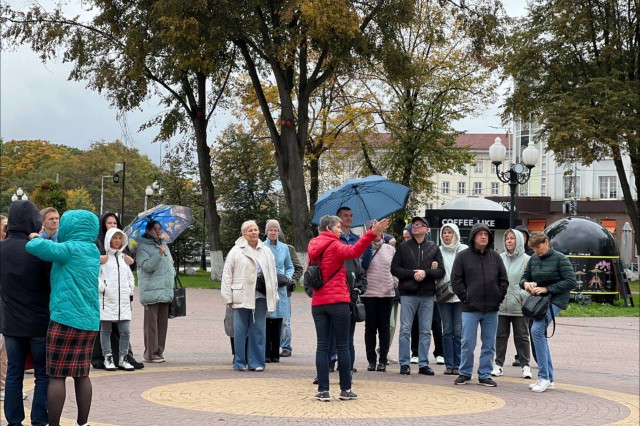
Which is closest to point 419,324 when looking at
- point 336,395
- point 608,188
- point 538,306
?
point 538,306

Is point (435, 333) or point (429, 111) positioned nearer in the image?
point (435, 333)

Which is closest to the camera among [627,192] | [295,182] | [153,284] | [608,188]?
[153,284]

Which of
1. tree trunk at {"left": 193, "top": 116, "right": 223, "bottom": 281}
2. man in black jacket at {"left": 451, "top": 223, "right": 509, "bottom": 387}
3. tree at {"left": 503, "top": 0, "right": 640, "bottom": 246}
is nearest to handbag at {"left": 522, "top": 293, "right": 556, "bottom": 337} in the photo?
man in black jacket at {"left": 451, "top": 223, "right": 509, "bottom": 387}

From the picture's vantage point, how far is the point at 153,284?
13531 millimetres

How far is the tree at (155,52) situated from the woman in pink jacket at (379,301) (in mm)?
17603

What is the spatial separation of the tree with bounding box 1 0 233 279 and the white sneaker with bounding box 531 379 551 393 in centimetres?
2009

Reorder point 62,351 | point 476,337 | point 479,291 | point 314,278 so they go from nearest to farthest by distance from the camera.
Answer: point 62,351
point 314,278
point 479,291
point 476,337

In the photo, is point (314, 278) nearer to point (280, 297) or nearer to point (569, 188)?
point (280, 297)

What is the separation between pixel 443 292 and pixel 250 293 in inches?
101

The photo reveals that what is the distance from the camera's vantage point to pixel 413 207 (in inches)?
2071

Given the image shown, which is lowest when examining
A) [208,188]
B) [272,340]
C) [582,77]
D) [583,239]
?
[272,340]

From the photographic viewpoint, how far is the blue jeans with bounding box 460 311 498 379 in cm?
1196

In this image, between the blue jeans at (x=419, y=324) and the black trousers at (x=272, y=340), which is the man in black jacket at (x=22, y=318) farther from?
the black trousers at (x=272, y=340)

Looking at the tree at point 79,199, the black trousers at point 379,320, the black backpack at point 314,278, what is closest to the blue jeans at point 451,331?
the black trousers at point 379,320
